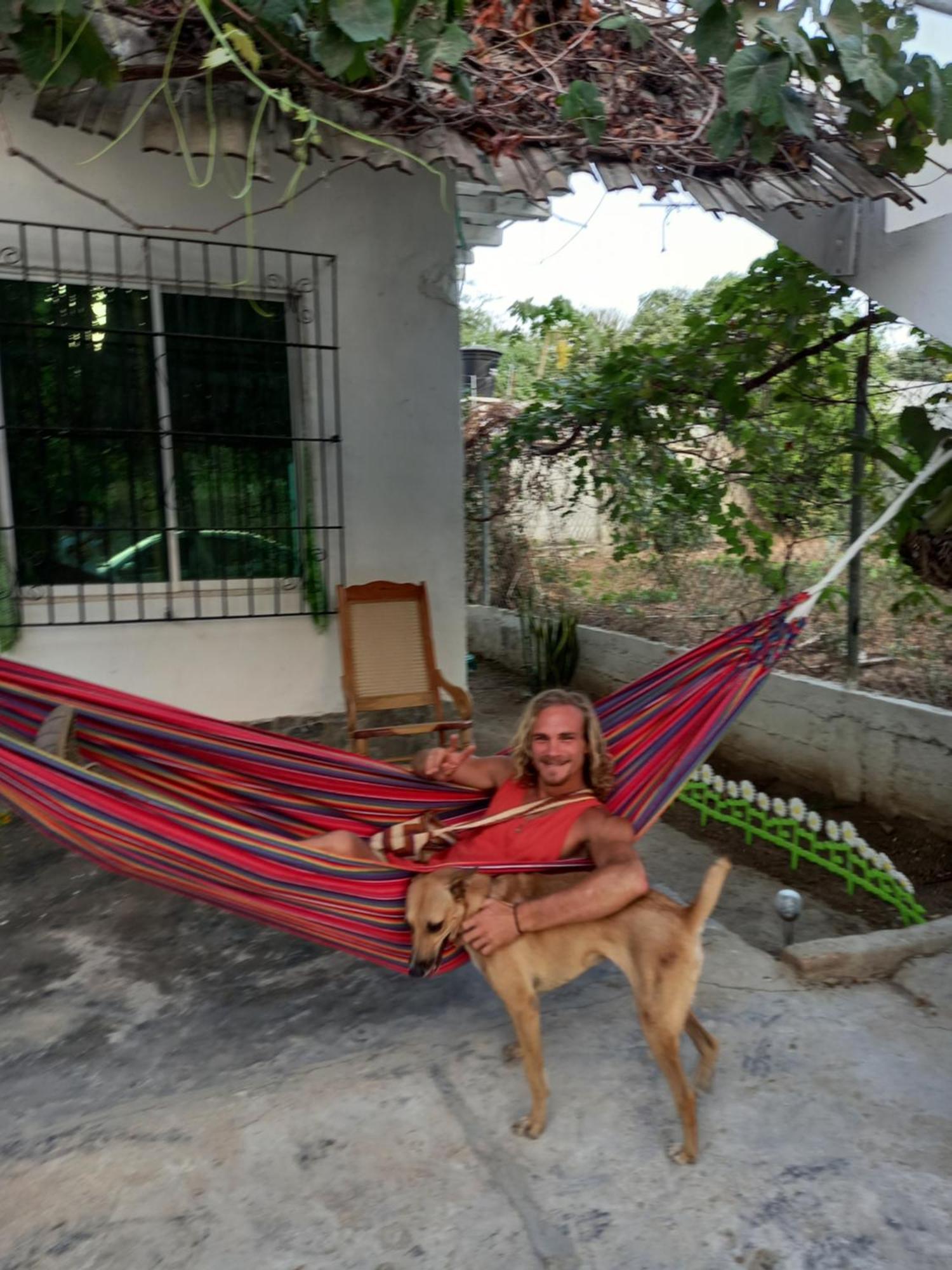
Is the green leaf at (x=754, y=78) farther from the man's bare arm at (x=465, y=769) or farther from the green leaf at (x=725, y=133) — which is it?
the man's bare arm at (x=465, y=769)

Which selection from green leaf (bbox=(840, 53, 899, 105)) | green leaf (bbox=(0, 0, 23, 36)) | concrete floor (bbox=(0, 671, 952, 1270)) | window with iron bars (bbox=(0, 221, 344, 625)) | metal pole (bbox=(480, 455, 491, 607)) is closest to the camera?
concrete floor (bbox=(0, 671, 952, 1270))

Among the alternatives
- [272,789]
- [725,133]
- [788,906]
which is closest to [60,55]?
[725,133]

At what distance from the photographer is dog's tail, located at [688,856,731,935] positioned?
1.43m

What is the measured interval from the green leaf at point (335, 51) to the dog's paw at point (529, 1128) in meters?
1.94

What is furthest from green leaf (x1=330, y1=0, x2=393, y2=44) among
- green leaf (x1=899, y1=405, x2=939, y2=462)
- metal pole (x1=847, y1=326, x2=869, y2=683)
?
metal pole (x1=847, y1=326, x2=869, y2=683)

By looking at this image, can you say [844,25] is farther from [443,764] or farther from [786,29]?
[443,764]

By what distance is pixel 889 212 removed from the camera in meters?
2.68

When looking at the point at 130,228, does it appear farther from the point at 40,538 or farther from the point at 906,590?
the point at 906,590

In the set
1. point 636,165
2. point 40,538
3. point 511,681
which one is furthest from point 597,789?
point 511,681

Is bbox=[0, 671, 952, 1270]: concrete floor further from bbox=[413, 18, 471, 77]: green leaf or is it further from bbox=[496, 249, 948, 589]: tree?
bbox=[413, 18, 471, 77]: green leaf

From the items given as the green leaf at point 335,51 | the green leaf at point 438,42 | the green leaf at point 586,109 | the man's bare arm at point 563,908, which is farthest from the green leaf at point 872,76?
the man's bare arm at point 563,908

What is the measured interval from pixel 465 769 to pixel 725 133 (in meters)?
1.57

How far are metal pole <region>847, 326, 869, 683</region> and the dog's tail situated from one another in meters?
2.32

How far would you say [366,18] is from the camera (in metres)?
1.62
